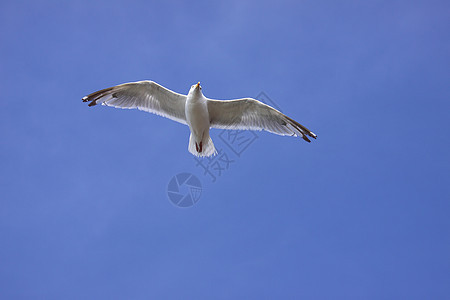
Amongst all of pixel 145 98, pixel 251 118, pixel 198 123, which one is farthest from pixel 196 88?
pixel 251 118

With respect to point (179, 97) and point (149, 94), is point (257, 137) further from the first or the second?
point (149, 94)

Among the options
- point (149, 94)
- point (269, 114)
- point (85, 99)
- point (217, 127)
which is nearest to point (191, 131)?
point (217, 127)

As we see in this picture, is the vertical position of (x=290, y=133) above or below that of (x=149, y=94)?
below

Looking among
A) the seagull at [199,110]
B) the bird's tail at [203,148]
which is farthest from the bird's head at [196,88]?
the bird's tail at [203,148]

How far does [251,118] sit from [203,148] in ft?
4.29

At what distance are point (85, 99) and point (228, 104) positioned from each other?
3.11 m

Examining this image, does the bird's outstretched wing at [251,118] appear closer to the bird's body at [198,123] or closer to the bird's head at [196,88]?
the bird's body at [198,123]

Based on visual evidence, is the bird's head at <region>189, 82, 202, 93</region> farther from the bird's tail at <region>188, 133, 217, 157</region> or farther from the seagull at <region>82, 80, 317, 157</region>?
the bird's tail at <region>188, 133, 217, 157</region>

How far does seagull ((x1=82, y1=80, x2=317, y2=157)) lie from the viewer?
8477 millimetres

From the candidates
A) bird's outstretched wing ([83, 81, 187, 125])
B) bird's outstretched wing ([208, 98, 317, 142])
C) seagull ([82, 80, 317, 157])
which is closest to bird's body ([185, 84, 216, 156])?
seagull ([82, 80, 317, 157])

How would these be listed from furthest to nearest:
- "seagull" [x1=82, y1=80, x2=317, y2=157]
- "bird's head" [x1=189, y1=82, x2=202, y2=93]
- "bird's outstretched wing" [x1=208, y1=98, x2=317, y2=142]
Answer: "bird's outstretched wing" [x1=208, y1=98, x2=317, y2=142] < "seagull" [x1=82, y1=80, x2=317, y2=157] < "bird's head" [x1=189, y1=82, x2=202, y2=93]

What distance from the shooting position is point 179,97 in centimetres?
873

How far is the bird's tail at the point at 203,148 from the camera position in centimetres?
891

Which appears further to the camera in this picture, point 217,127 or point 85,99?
point 217,127
